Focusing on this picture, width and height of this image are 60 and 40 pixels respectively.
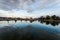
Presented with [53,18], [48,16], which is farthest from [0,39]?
[48,16]

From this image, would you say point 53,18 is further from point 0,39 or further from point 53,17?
point 0,39

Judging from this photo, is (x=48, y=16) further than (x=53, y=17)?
Yes

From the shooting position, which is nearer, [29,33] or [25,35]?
[25,35]

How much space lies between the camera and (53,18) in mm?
168750

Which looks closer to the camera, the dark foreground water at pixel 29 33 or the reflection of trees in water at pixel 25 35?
the reflection of trees in water at pixel 25 35

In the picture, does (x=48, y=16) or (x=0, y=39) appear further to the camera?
(x=48, y=16)

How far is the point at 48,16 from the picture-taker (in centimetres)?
18412

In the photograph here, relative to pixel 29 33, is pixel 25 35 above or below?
above

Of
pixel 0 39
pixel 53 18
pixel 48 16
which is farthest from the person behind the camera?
pixel 48 16

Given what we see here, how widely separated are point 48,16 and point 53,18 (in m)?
17.7

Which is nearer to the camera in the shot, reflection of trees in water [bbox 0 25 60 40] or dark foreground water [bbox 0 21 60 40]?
reflection of trees in water [bbox 0 25 60 40]

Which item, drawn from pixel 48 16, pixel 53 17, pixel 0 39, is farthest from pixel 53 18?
pixel 0 39

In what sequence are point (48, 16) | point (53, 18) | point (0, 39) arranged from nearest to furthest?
point (0, 39) → point (53, 18) → point (48, 16)

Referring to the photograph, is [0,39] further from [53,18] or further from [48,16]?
[48,16]
